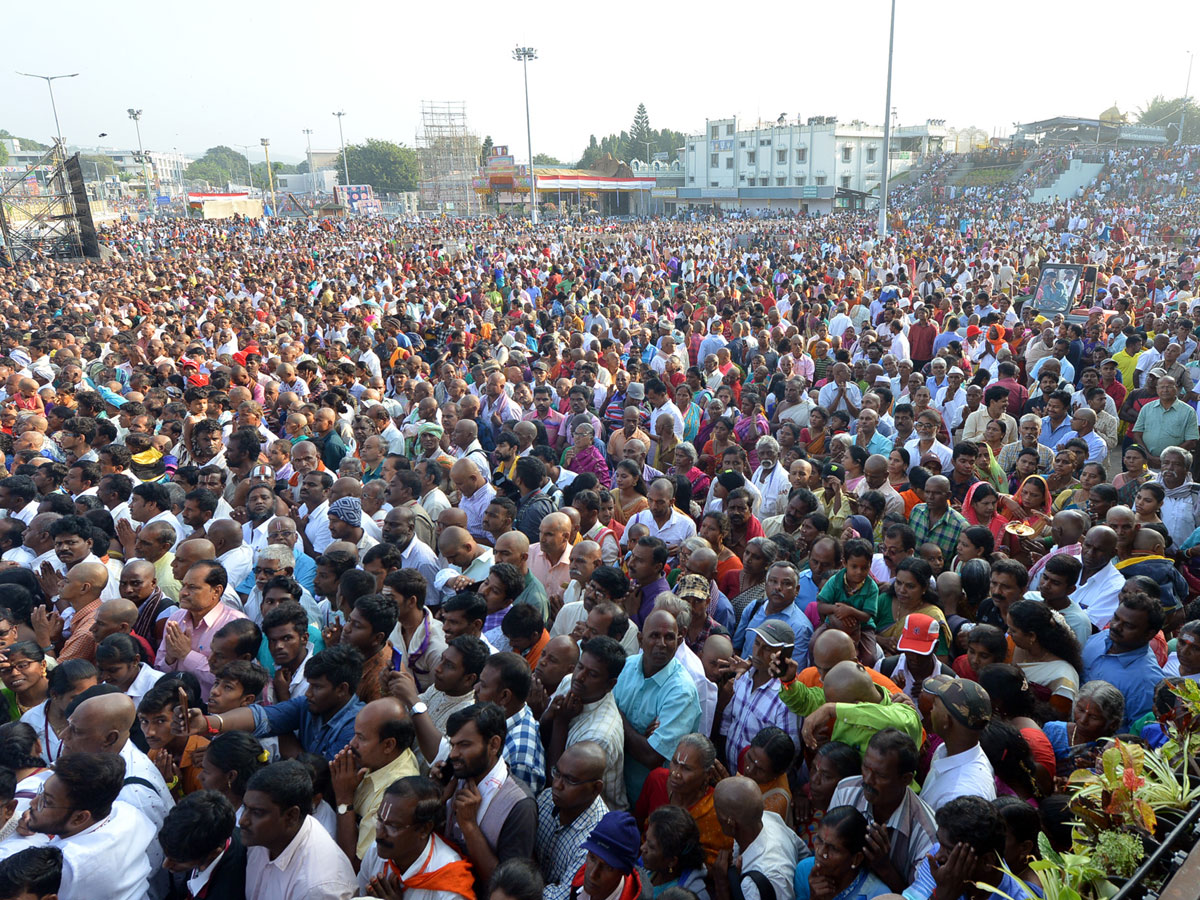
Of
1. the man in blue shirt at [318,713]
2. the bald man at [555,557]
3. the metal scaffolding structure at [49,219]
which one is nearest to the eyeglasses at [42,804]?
the man in blue shirt at [318,713]

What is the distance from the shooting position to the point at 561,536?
4637 millimetres

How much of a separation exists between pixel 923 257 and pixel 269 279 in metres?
16.7

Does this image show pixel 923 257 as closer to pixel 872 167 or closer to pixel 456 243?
pixel 456 243

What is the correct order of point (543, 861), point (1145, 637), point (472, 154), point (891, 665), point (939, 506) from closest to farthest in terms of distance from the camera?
point (543, 861) < point (1145, 637) < point (891, 665) < point (939, 506) < point (472, 154)

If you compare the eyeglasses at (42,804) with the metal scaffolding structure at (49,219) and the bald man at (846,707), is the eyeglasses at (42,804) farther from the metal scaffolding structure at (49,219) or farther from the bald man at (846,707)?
the metal scaffolding structure at (49,219)

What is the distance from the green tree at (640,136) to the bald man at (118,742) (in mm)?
96690

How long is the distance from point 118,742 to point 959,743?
10.0ft

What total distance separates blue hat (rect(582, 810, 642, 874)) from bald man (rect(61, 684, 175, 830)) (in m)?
1.58

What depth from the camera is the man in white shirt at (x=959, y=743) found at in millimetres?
2783

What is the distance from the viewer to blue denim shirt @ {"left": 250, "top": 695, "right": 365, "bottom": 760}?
10.4 ft

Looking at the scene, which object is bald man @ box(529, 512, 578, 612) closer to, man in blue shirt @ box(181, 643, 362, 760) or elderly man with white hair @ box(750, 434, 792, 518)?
man in blue shirt @ box(181, 643, 362, 760)

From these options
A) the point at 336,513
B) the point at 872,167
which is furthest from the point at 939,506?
the point at 872,167

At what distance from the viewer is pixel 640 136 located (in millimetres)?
94688

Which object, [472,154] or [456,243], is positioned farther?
[472,154]
